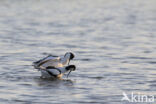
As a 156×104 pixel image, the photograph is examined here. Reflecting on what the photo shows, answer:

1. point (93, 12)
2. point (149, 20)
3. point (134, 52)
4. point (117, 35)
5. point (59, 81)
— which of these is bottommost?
point (59, 81)

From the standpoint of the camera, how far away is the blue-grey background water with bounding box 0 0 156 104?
14.4 metres

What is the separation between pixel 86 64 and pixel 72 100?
5849 millimetres

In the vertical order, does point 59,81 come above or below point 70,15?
below

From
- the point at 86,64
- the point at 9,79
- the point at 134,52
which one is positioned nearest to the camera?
the point at 9,79

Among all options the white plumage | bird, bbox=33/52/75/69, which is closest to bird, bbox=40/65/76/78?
the white plumage

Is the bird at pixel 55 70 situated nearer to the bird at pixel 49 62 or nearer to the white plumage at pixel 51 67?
the white plumage at pixel 51 67

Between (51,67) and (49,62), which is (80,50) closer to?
(49,62)

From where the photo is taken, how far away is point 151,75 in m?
17.0

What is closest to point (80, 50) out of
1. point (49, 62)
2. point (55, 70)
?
point (49, 62)

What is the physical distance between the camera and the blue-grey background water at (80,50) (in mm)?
14380

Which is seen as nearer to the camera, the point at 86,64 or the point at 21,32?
the point at 86,64

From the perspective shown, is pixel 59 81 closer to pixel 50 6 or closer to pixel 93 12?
pixel 93 12

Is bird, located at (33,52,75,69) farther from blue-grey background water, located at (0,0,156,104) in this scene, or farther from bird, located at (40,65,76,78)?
blue-grey background water, located at (0,0,156,104)

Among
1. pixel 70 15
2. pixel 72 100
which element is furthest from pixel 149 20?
pixel 72 100
